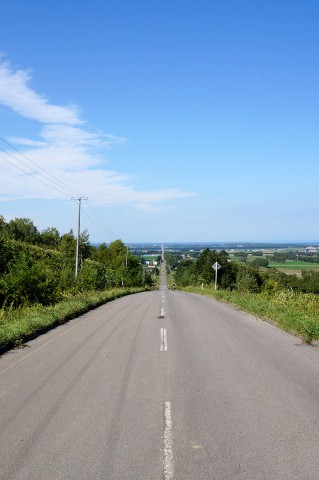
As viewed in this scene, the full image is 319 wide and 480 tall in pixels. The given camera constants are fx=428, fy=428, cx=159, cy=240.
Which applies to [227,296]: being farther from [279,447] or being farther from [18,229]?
[18,229]

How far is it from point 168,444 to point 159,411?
1.13 m

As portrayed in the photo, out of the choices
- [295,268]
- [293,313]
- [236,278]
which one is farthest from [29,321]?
[295,268]

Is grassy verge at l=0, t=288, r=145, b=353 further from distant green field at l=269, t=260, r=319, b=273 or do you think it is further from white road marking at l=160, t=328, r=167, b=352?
distant green field at l=269, t=260, r=319, b=273

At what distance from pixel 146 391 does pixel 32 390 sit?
1892 mm

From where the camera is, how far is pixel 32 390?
709 centimetres

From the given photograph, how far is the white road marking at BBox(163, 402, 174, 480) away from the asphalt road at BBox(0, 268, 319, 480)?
12 mm

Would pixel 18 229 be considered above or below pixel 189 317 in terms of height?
above

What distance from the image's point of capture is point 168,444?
492cm

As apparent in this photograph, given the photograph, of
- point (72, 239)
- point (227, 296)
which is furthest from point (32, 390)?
point (72, 239)

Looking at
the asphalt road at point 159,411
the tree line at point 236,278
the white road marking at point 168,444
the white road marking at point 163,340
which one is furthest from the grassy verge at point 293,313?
the tree line at point 236,278

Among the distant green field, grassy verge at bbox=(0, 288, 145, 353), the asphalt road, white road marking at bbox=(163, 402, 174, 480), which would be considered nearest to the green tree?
grassy verge at bbox=(0, 288, 145, 353)

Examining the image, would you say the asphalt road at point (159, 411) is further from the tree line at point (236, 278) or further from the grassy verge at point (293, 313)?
the tree line at point (236, 278)

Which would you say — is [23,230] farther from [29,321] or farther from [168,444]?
[168,444]

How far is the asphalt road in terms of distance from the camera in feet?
14.6
